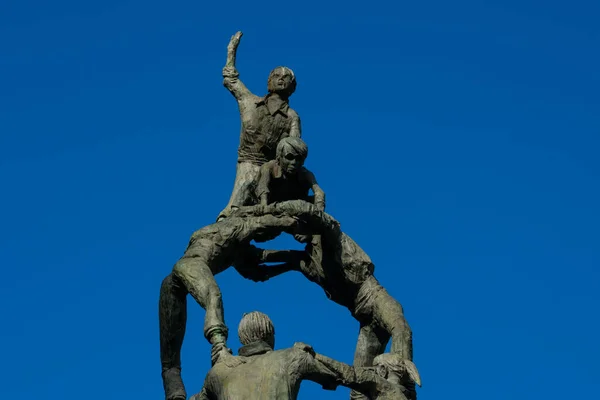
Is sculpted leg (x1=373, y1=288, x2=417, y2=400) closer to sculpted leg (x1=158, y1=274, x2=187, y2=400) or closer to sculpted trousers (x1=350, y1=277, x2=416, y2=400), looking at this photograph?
sculpted trousers (x1=350, y1=277, x2=416, y2=400)

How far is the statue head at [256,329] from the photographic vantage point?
28.9 m

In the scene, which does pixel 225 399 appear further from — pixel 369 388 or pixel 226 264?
pixel 226 264

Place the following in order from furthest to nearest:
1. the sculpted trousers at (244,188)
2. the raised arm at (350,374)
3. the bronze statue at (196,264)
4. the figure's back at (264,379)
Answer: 1. the sculpted trousers at (244,188)
2. the bronze statue at (196,264)
3. the raised arm at (350,374)
4. the figure's back at (264,379)

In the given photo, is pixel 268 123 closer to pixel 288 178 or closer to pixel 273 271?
pixel 288 178

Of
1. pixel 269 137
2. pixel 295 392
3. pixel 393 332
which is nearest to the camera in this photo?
pixel 295 392

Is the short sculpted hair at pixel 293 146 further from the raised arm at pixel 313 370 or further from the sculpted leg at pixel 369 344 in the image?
the raised arm at pixel 313 370

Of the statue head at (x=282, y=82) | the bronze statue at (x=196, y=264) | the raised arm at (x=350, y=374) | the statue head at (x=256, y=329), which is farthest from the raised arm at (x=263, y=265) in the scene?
the raised arm at (x=350, y=374)

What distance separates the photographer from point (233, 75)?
3412 centimetres

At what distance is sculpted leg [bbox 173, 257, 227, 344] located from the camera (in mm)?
29562

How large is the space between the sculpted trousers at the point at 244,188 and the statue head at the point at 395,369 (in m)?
4.02

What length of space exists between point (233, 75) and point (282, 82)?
104cm

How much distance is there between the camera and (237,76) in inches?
1344

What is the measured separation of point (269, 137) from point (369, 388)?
5.94 meters

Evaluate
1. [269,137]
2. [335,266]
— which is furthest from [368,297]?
[269,137]
